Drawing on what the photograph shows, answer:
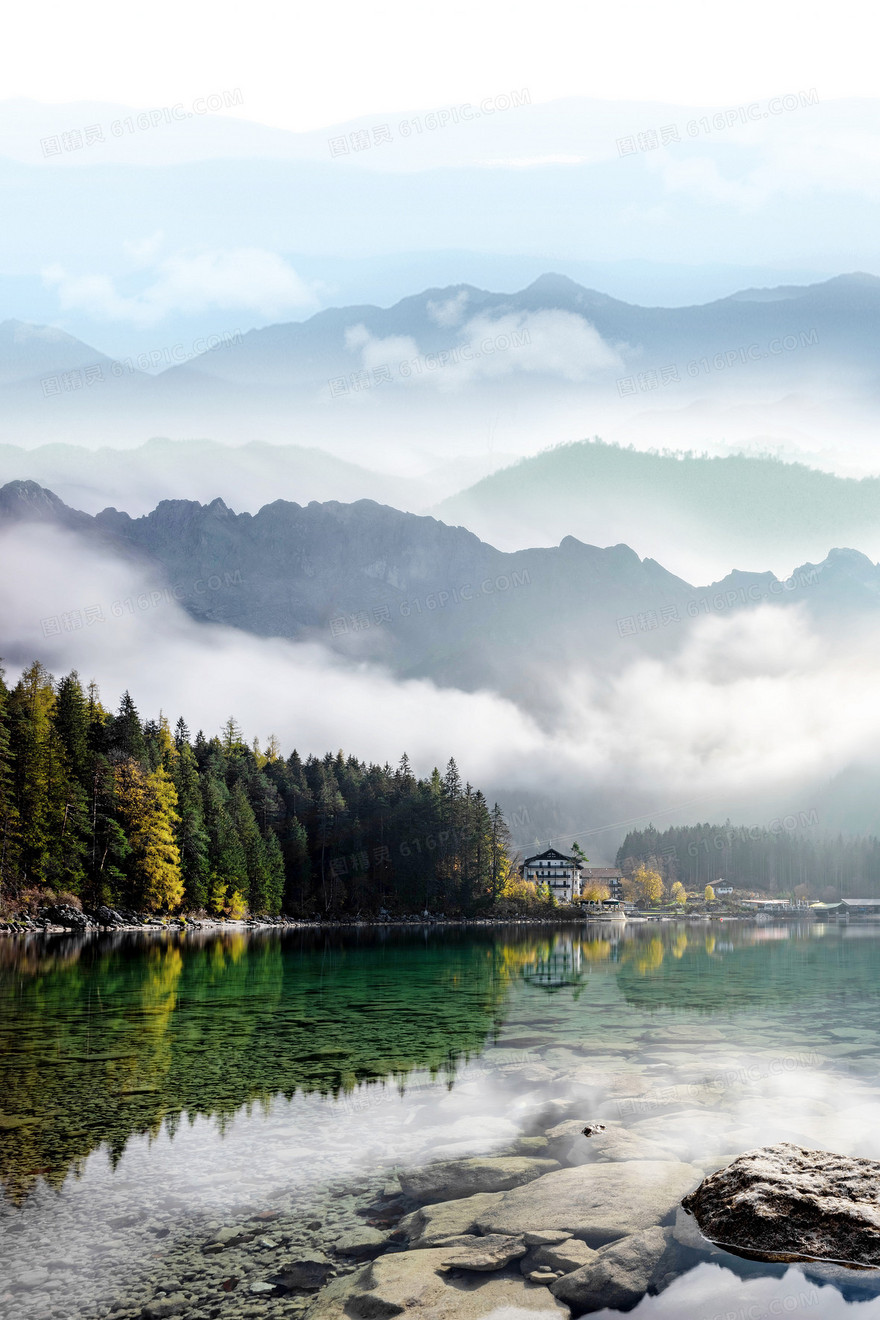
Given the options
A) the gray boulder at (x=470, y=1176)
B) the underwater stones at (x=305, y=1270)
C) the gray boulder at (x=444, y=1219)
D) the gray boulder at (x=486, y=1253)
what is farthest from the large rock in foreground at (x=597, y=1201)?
the underwater stones at (x=305, y=1270)

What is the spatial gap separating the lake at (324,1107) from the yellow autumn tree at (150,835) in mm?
56296

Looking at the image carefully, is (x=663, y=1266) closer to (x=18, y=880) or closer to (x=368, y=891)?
(x=18, y=880)

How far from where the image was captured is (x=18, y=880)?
91.0 metres

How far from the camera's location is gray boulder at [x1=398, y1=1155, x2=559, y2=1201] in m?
16.4

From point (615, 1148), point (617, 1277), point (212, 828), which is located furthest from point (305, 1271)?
point (212, 828)

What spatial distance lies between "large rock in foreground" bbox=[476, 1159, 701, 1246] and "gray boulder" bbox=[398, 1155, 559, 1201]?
21.5 inches

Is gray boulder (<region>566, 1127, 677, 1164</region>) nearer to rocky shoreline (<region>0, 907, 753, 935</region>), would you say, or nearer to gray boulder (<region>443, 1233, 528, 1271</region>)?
gray boulder (<region>443, 1233, 528, 1271</region>)

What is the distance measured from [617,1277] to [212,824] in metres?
117

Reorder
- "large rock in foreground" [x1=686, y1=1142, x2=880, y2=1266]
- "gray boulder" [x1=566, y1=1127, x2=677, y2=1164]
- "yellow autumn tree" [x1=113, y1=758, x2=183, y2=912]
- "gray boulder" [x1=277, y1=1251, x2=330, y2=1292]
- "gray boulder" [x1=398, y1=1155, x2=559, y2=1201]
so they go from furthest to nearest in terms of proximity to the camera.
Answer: "yellow autumn tree" [x1=113, y1=758, x2=183, y2=912] → "gray boulder" [x1=566, y1=1127, x2=677, y2=1164] → "gray boulder" [x1=398, y1=1155, x2=559, y2=1201] → "large rock in foreground" [x1=686, y1=1142, x2=880, y2=1266] → "gray boulder" [x1=277, y1=1251, x2=330, y2=1292]

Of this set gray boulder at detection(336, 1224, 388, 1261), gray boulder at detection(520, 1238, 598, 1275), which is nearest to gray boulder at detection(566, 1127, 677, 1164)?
gray boulder at detection(520, 1238, 598, 1275)

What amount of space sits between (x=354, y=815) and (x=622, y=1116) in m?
142

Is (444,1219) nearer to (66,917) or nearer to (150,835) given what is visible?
(66,917)

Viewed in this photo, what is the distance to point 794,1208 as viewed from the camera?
14172 mm

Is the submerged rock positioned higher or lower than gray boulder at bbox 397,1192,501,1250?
higher
